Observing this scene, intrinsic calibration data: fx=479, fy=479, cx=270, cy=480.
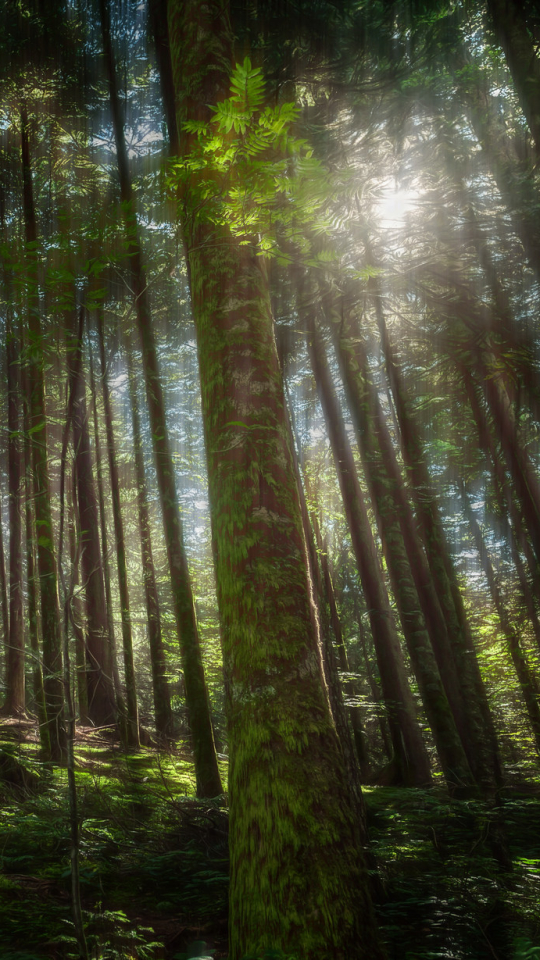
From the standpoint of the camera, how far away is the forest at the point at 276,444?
2709mm

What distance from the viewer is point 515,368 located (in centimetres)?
838

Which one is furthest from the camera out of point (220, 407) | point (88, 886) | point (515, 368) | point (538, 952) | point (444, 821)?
point (515, 368)

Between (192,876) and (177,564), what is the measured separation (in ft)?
14.1

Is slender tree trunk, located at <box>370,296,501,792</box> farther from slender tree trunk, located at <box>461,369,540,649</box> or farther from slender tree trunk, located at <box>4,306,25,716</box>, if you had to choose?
slender tree trunk, located at <box>4,306,25,716</box>

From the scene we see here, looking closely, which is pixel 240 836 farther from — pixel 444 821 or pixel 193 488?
pixel 193 488

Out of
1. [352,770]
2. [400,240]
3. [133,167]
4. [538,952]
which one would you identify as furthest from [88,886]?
[133,167]

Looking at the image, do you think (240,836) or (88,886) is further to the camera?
(88,886)

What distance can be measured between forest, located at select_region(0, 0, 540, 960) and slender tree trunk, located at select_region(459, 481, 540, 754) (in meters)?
0.11

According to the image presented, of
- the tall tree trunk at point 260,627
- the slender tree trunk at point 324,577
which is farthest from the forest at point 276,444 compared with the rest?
the slender tree trunk at point 324,577

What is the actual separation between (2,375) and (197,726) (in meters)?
12.0

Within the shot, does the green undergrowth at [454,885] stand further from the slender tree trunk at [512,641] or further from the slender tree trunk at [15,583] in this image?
the slender tree trunk at [15,583]

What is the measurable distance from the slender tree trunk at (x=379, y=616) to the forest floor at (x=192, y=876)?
5.93 ft

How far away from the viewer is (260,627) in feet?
8.63

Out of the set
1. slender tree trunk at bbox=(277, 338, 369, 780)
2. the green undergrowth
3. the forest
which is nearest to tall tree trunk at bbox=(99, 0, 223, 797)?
the forest
